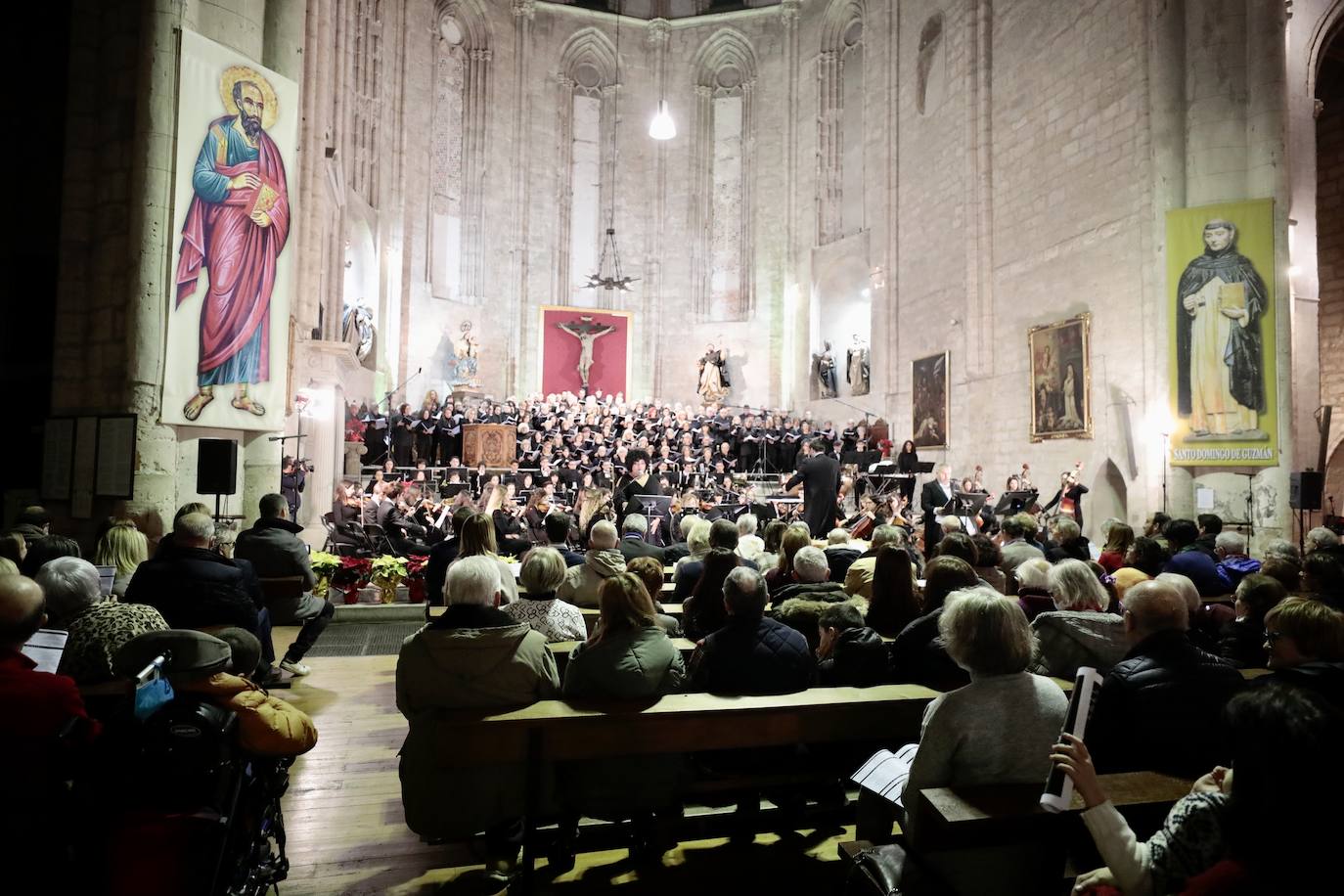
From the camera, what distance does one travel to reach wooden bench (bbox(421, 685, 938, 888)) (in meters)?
2.64

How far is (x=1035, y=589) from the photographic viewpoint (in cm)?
396

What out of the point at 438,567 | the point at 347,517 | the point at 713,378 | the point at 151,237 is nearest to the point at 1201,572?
the point at 438,567

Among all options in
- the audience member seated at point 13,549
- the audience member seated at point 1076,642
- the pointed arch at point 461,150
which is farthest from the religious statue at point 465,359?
the audience member seated at point 1076,642

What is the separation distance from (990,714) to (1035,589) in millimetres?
2161

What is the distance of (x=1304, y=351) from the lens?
11539 millimetres

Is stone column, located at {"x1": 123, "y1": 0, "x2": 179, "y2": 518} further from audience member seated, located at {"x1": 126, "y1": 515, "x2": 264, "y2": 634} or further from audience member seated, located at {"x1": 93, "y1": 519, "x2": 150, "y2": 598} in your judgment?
audience member seated, located at {"x1": 126, "y1": 515, "x2": 264, "y2": 634}

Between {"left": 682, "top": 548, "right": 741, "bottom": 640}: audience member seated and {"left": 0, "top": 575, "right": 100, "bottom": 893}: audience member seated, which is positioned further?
{"left": 682, "top": 548, "right": 741, "bottom": 640}: audience member seated

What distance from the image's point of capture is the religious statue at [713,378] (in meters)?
23.6

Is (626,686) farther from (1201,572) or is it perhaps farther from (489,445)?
(489,445)

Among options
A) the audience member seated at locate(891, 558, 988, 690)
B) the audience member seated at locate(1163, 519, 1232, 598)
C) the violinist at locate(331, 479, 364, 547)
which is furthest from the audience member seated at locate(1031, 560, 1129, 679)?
the violinist at locate(331, 479, 364, 547)

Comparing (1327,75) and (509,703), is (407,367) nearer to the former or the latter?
(509,703)

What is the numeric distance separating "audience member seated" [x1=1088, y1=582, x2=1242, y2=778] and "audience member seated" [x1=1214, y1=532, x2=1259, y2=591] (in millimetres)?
2928

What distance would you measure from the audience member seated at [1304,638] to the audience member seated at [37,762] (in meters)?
3.09

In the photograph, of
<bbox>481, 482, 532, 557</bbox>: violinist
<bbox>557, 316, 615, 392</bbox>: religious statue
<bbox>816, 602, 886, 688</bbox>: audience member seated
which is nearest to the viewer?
<bbox>816, 602, 886, 688</bbox>: audience member seated
